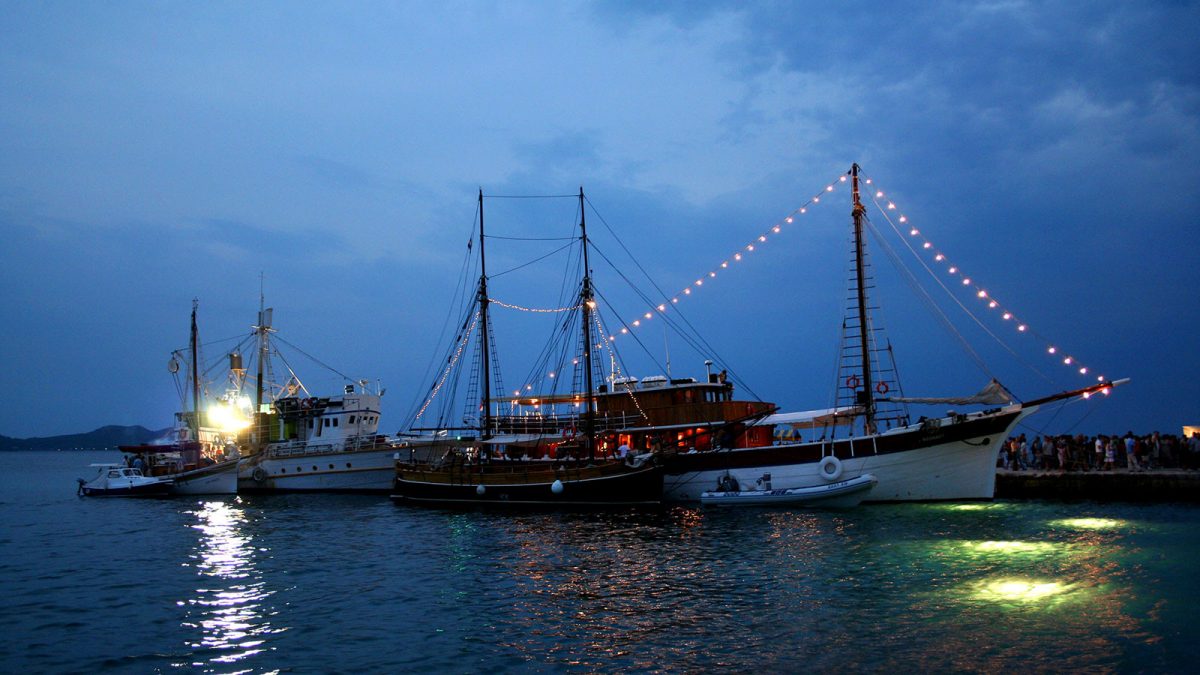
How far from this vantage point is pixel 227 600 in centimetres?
1669

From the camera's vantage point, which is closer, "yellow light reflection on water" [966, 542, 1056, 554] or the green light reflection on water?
the green light reflection on water

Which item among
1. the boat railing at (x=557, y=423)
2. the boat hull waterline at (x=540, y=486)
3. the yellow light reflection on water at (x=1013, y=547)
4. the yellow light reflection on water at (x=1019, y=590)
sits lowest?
the yellow light reflection on water at (x=1013, y=547)


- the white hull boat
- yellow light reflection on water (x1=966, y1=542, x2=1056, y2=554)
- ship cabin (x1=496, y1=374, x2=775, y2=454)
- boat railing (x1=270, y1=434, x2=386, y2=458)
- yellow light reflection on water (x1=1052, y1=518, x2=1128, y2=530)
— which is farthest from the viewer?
the white hull boat

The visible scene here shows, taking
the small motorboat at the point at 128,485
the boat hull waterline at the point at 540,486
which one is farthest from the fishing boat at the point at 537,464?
the small motorboat at the point at 128,485

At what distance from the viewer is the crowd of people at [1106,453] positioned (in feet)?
109

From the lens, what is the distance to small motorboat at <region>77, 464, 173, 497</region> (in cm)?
4616

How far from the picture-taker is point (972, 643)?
11.9m

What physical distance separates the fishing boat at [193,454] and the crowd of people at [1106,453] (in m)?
43.7

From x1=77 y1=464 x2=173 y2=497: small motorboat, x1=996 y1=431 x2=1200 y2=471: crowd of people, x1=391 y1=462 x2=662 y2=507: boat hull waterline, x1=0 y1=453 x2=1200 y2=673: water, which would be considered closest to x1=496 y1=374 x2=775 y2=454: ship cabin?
x1=391 y1=462 x2=662 y2=507: boat hull waterline

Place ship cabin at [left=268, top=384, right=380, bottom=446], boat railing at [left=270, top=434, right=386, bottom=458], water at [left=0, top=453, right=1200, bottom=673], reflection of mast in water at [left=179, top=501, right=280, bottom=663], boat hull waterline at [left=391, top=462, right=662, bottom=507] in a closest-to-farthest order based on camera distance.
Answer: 1. water at [left=0, top=453, right=1200, bottom=673]
2. reflection of mast in water at [left=179, top=501, right=280, bottom=663]
3. boat hull waterline at [left=391, top=462, right=662, bottom=507]
4. boat railing at [left=270, top=434, right=386, bottom=458]
5. ship cabin at [left=268, top=384, right=380, bottom=446]

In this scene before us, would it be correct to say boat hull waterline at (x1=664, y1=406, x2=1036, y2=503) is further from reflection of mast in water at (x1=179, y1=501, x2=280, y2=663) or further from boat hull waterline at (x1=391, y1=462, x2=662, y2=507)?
reflection of mast in water at (x1=179, y1=501, x2=280, y2=663)

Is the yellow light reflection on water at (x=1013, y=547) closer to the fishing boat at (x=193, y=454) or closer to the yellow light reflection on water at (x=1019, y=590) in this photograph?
the yellow light reflection on water at (x=1019, y=590)

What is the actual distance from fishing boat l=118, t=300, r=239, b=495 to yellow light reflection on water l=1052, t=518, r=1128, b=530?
4210 cm

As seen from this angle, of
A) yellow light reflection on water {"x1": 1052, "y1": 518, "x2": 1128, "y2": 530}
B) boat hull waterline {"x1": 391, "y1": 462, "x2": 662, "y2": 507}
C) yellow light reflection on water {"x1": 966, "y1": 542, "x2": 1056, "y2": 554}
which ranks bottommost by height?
yellow light reflection on water {"x1": 1052, "y1": 518, "x2": 1128, "y2": 530}
